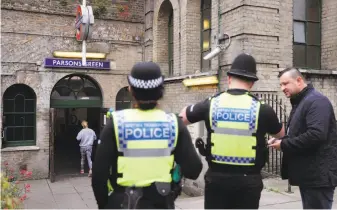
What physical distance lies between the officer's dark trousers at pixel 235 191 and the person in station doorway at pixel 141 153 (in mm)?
535

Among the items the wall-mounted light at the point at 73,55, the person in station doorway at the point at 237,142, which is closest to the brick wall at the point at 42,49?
the wall-mounted light at the point at 73,55

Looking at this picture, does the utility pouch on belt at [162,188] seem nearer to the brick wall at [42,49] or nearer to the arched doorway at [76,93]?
the brick wall at [42,49]

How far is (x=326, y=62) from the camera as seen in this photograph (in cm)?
890

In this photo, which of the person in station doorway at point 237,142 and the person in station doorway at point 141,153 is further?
the person in station doorway at point 237,142

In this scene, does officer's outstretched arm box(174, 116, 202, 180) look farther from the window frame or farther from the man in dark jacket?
the window frame

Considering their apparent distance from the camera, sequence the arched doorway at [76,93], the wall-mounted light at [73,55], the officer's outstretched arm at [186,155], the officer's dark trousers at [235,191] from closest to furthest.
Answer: the officer's outstretched arm at [186,155] → the officer's dark trousers at [235,191] → the wall-mounted light at [73,55] → the arched doorway at [76,93]

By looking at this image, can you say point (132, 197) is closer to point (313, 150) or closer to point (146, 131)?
point (146, 131)

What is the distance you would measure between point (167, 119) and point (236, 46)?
19.5ft

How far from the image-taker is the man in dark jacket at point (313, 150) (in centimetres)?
314

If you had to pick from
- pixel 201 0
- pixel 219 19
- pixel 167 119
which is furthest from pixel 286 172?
pixel 201 0

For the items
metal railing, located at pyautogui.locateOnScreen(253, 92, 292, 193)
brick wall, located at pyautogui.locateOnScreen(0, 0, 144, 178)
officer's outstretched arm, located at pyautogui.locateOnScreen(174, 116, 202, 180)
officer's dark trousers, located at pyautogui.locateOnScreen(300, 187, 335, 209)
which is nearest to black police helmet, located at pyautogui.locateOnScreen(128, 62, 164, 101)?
officer's outstretched arm, located at pyautogui.locateOnScreen(174, 116, 202, 180)

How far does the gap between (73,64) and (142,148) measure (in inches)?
402

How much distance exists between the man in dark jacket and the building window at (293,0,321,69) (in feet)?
19.3

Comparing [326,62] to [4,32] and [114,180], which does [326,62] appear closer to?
[114,180]
